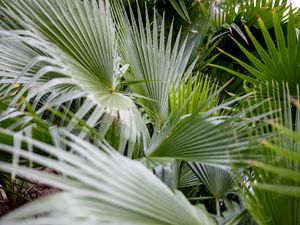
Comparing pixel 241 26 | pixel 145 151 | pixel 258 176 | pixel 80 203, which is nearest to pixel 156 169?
pixel 145 151

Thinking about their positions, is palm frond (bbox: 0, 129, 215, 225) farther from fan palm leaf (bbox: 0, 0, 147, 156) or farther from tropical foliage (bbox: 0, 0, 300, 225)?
fan palm leaf (bbox: 0, 0, 147, 156)

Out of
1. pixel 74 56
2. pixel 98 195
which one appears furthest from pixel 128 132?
pixel 98 195

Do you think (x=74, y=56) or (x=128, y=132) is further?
(x=74, y=56)

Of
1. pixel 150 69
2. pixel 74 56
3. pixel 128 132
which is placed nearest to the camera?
pixel 128 132

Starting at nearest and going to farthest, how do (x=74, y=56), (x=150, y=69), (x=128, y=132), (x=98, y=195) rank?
1. (x=98, y=195)
2. (x=128, y=132)
3. (x=74, y=56)
4. (x=150, y=69)

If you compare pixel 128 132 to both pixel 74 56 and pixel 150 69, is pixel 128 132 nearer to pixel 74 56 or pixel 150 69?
pixel 74 56

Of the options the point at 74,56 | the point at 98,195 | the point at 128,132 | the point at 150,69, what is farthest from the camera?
the point at 150,69

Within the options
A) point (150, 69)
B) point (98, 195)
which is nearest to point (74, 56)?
point (150, 69)

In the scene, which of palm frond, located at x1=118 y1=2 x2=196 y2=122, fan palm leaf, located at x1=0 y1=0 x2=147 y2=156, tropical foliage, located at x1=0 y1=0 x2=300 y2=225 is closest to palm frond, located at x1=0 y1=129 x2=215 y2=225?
tropical foliage, located at x1=0 y1=0 x2=300 y2=225

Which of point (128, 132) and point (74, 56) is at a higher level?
point (74, 56)

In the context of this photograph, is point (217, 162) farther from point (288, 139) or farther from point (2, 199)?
point (2, 199)

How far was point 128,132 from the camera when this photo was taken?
105cm

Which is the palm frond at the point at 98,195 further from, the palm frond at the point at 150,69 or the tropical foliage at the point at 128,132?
the palm frond at the point at 150,69

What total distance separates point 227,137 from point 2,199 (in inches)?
28.6
